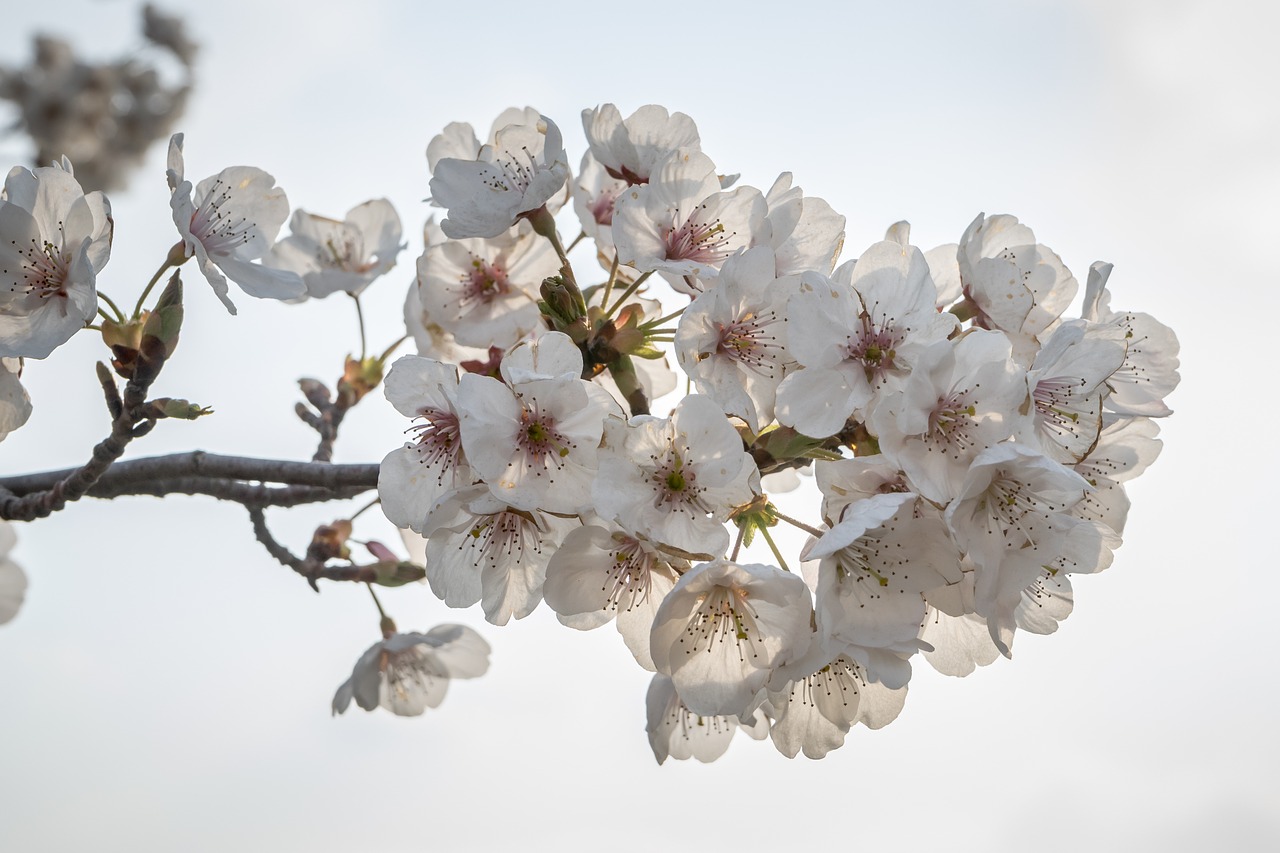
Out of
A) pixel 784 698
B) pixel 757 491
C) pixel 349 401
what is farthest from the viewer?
pixel 349 401

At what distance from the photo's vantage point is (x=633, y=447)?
1.79m

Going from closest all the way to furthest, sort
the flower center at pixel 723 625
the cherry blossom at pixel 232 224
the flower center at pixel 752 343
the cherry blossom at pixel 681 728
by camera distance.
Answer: the flower center at pixel 723 625, the flower center at pixel 752 343, the cherry blossom at pixel 232 224, the cherry blossom at pixel 681 728

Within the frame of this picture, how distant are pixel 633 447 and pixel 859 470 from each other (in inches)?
15.8

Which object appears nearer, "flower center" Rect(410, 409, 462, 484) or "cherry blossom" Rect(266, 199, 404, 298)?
"flower center" Rect(410, 409, 462, 484)

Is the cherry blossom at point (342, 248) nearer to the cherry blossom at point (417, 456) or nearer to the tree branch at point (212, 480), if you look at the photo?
the tree branch at point (212, 480)

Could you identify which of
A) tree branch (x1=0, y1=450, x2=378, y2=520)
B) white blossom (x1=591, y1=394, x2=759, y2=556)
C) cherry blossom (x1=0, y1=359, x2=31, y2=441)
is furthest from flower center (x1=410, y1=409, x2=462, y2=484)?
cherry blossom (x1=0, y1=359, x2=31, y2=441)

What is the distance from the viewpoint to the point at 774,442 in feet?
6.16

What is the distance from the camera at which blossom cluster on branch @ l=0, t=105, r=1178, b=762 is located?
1757mm

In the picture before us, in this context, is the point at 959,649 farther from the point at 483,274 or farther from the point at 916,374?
the point at 483,274

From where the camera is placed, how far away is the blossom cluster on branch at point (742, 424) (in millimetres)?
1757

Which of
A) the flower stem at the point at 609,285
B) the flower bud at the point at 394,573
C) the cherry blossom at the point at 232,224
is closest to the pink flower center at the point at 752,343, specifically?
the flower stem at the point at 609,285

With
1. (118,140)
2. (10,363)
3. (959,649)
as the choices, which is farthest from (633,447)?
(118,140)

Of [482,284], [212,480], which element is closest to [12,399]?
[212,480]

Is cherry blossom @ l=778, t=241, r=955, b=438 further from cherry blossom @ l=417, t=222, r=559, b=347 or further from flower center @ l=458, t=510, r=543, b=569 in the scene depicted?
cherry blossom @ l=417, t=222, r=559, b=347
